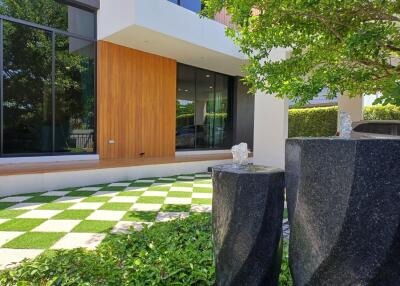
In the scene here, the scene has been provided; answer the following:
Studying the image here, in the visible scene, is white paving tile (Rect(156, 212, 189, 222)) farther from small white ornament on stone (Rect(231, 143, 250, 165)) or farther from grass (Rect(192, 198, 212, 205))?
small white ornament on stone (Rect(231, 143, 250, 165))

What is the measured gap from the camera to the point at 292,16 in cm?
368

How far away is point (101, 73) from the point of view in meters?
8.46

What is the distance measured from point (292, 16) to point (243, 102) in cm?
1015

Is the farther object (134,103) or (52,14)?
(134,103)

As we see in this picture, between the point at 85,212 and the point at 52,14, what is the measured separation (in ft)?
17.6

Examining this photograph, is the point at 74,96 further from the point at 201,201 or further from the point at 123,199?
the point at 201,201

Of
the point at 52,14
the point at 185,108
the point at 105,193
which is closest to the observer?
the point at 105,193

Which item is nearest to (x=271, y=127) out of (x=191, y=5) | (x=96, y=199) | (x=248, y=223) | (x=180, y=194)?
(x=180, y=194)

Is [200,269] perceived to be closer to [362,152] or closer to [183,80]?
[362,152]

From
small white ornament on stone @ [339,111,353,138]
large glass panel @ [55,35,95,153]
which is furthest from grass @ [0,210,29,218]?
small white ornament on stone @ [339,111,353,138]

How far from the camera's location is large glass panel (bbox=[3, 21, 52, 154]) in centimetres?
687

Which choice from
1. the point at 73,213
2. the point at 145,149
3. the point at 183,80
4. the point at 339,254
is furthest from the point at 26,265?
the point at 183,80

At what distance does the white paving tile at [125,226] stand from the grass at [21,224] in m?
1.03

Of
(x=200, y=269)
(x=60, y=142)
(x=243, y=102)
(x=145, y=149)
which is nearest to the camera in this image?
(x=200, y=269)
